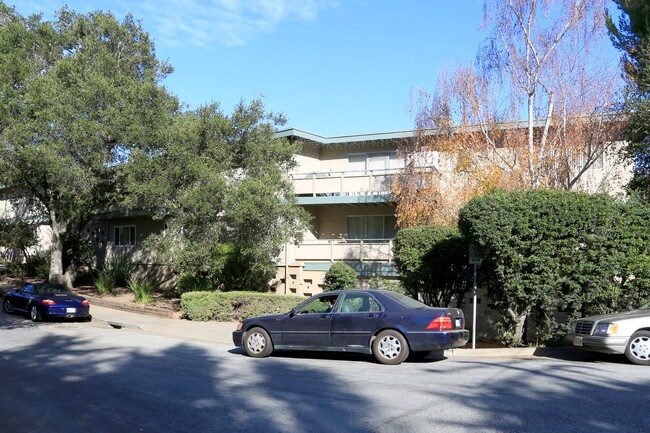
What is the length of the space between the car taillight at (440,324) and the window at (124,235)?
23.9 meters

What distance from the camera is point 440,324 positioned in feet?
34.8

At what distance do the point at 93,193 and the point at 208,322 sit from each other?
8894 mm

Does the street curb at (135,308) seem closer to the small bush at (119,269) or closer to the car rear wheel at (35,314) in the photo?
the car rear wheel at (35,314)

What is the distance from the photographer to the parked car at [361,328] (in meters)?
10.7

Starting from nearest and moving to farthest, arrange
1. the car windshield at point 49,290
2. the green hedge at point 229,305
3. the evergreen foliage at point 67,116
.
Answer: the green hedge at point 229,305, the car windshield at point 49,290, the evergreen foliage at point 67,116

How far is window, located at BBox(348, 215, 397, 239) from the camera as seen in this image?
81.4 feet

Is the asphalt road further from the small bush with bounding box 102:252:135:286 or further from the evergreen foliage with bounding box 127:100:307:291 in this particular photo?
the small bush with bounding box 102:252:135:286

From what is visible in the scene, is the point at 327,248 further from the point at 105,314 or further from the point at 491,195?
the point at 491,195

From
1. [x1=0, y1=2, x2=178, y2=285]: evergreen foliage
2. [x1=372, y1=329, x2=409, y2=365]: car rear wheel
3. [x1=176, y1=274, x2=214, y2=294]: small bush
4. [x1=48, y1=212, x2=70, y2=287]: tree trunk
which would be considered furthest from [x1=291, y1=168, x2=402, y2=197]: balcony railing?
[x1=372, y1=329, x2=409, y2=365]: car rear wheel

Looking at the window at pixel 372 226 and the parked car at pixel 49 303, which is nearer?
the parked car at pixel 49 303

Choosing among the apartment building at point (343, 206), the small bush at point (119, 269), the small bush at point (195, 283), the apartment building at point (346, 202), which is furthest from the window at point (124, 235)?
the apartment building at point (343, 206)

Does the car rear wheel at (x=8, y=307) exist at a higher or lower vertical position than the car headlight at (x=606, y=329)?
lower

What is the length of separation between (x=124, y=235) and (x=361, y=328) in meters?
24.0

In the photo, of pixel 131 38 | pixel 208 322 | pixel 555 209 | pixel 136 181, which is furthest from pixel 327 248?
pixel 131 38
